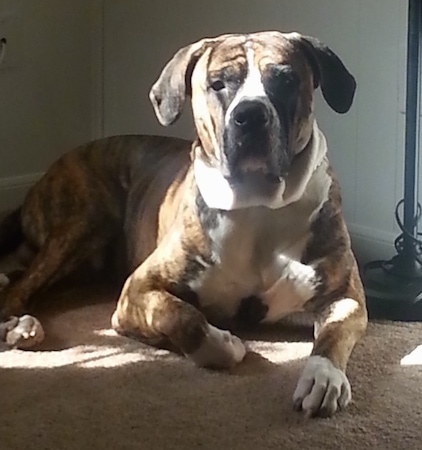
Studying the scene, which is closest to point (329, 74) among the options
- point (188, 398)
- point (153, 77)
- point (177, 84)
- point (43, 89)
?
point (177, 84)

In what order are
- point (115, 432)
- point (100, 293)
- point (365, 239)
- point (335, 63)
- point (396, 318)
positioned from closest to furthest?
1. point (115, 432)
2. point (335, 63)
3. point (396, 318)
4. point (100, 293)
5. point (365, 239)

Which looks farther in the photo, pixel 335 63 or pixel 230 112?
pixel 335 63

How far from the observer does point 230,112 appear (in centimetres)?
192

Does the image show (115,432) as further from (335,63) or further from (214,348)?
(335,63)

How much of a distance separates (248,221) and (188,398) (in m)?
0.42

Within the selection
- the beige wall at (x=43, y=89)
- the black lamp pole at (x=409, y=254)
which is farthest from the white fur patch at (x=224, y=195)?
the beige wall at (x=43, y=89)

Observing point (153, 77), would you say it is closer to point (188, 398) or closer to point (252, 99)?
point (252, 99)

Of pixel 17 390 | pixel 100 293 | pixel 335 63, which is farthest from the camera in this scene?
pixel 100 293

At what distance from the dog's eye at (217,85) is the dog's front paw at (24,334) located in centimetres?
63

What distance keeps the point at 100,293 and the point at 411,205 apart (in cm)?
81

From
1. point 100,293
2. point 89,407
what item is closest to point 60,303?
point 100,293

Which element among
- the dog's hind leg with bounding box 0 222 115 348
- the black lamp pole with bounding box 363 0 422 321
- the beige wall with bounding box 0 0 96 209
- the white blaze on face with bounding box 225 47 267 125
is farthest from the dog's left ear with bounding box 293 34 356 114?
the beige wall with bounding box 0 0 96 209

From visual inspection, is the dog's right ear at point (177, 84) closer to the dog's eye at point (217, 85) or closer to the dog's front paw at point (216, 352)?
the dog's eye at point (217, 85)

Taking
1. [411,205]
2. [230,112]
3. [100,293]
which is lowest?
[100,293]
